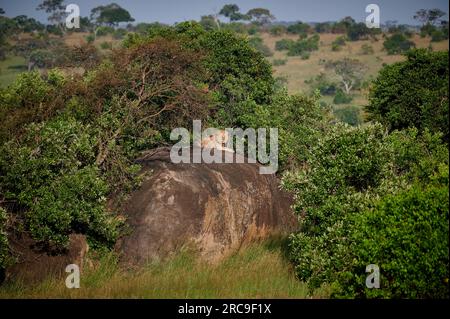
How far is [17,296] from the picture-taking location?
53.6 feet

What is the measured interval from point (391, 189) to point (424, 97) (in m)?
14.0

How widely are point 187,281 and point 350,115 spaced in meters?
47.4

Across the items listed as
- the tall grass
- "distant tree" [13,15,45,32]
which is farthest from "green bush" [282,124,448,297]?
"distant tree" [13,15,45,32]

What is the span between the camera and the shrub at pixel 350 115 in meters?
60.4

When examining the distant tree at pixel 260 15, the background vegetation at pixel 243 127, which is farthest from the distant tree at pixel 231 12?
the background vegetation at pixel 243 127

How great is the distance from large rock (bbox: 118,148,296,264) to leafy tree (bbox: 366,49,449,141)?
10.8m

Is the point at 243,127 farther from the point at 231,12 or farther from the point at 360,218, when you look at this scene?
the point at 231,12

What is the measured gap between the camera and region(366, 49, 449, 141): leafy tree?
94.6 ft

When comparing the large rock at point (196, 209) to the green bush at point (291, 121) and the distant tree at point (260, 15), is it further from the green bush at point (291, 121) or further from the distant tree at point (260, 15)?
the distant tree at point (260, 15)

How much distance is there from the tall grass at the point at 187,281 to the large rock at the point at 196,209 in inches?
21.7

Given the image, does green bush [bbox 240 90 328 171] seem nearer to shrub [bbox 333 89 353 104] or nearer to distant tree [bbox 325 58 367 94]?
shrub [bbox 333 89 353 104]
